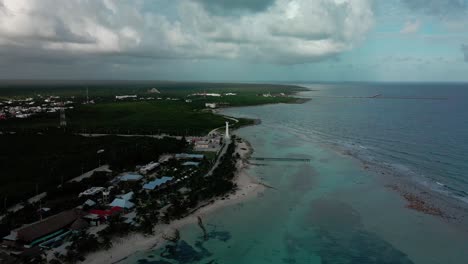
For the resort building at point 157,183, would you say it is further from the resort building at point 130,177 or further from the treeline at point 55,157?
the treeline at point 55,157

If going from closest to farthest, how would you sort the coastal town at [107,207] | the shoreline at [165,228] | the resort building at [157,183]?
the shoreline at [165,228]
the coastal town at [107,207]
the resort building at [157,183]

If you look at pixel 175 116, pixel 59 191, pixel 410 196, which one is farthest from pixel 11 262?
pixel 175 116

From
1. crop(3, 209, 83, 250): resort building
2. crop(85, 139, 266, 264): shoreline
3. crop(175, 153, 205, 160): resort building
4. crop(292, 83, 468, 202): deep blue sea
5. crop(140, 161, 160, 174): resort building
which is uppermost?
crop(292, 83, 468, 202): deep blue sea

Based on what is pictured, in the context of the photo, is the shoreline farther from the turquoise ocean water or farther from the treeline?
the treeline

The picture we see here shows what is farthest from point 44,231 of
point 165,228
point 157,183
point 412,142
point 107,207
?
point 412,142

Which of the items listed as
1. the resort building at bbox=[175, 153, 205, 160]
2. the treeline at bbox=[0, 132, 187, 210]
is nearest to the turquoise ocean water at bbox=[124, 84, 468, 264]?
the resort building at bbox=[175, 153, 205, 160]

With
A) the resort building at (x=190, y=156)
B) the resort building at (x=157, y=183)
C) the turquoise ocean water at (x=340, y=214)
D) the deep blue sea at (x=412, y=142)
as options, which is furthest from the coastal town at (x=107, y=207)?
the deep blue sea at (x=412, y=142)
